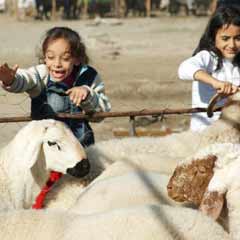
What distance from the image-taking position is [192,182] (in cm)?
371

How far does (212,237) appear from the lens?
3.46 m

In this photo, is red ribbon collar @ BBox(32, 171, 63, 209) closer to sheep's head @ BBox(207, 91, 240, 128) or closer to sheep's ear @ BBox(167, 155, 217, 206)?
sheep's head @ BBox(207, 91, 240, 128)

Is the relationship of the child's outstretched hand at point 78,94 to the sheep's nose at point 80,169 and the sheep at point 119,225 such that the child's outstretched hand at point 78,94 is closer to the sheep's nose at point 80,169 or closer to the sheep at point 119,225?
the sheep's nose at point 80,169

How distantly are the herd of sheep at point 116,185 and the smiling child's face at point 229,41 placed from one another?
67 cm

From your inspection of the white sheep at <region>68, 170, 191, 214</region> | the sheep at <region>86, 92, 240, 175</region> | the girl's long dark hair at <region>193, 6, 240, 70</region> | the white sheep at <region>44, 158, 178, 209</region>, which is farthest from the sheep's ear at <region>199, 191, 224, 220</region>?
the girl's long dark hair at <region>193, 6, 240, 70</region>

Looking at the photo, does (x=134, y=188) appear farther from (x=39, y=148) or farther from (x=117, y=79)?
(x=117, y=79)

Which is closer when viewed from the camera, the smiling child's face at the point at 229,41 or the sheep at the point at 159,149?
the sheep at the point at 159,149

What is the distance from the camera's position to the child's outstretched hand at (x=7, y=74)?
16.0ft

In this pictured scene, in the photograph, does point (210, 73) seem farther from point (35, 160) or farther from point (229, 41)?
point (35, 160)

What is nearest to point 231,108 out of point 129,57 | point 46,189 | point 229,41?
point 229,41

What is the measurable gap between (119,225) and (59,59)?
2098 millimetres

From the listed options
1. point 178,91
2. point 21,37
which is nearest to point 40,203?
point 178,91

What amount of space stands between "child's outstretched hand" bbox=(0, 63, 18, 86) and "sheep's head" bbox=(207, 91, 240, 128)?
1.28 meters

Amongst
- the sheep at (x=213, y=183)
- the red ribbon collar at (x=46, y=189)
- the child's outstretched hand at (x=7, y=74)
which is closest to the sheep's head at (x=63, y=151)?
the red ribbon collar at (x=46, y=189)
